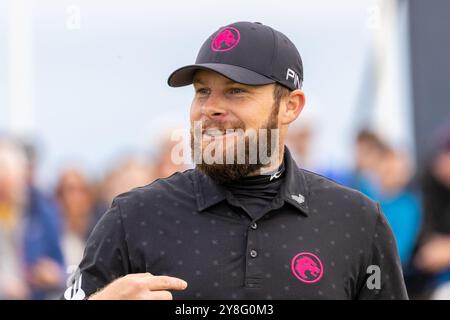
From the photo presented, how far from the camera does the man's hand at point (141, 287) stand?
2.48m

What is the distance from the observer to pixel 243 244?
2760mm

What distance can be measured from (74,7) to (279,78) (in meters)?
1.33

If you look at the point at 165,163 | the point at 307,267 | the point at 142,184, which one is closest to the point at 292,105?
the point at 307,267

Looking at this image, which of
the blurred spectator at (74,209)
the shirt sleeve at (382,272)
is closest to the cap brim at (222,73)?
the shirt sleeve at (382,272)

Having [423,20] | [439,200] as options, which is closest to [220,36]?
[439,200]

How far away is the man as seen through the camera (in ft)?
8.91

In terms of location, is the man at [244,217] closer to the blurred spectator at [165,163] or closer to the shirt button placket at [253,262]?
the shirt button placket at [253,262]

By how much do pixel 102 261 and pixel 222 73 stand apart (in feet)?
2.06

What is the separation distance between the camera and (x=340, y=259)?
2805 millimetres

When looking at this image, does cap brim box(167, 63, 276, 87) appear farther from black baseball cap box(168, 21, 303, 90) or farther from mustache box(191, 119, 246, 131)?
mustache box(191, 119, 246, 131)

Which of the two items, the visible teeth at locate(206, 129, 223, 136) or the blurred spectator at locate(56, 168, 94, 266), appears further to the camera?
the blurred spectator at locate(56, 168, 94, 266)

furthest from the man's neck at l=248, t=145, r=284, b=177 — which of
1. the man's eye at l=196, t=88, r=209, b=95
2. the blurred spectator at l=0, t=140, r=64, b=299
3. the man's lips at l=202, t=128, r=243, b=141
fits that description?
the blurred spectator at l=0, t=140, r=64, b=299

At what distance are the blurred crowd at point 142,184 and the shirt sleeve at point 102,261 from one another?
2.71 meters
